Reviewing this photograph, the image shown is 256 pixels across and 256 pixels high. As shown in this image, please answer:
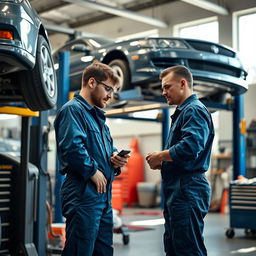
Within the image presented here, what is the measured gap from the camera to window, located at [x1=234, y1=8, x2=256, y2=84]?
37.5 feet

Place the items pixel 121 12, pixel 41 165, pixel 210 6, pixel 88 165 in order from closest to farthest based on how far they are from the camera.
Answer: pixel 88 165
pixel 41 165
pixel 210 6
pixel 121 12

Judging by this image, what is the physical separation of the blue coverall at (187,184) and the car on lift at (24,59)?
4.46 feet

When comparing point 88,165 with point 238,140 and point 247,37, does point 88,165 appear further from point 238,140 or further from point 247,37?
point 247,37

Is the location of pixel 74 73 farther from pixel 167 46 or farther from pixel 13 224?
pixel 13 224

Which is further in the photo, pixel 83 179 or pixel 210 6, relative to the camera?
pixel 210 6

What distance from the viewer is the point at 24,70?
3.83m

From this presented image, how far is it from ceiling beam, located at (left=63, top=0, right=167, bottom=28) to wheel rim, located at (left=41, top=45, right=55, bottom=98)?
6.45m

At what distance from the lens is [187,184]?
8.38ft

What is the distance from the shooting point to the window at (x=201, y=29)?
12.1 m

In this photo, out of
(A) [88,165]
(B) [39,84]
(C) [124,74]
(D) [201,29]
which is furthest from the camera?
(D) [201,29]

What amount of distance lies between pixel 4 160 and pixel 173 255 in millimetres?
1992

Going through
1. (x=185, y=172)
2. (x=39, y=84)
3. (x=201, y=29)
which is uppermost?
(x=201, y=29)

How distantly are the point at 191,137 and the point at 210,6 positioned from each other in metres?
9.02

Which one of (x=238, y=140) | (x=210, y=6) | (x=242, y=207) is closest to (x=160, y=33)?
(x=210, y=6)
